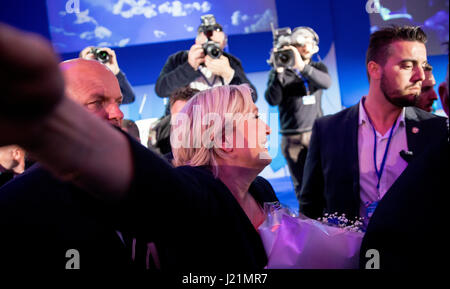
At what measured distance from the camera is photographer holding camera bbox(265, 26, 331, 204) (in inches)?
158

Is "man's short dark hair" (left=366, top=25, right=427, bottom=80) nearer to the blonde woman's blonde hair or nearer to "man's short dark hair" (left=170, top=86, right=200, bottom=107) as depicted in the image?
the blonde woman's blonde hair

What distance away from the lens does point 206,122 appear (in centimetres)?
167

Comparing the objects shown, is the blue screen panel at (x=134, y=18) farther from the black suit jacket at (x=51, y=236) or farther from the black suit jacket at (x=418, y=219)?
the black suit jacket at (x=418, y=219)

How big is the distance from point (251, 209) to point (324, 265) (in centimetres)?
66

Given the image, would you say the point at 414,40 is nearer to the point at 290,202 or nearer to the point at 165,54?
the point at 290,202

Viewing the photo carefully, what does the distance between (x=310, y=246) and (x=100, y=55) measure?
2.49 meters

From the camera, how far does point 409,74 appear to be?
7.84 feet

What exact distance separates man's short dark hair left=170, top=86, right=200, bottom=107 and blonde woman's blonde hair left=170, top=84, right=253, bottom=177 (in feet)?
5.55

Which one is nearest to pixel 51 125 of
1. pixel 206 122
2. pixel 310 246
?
pixel 310 246

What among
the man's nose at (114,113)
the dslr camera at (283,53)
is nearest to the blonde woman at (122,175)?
the man's nose at (114,113)

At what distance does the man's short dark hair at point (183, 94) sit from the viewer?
337 cm

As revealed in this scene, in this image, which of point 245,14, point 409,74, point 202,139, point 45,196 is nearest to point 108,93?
point 202,139

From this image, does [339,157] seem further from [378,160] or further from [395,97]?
[395,97]
